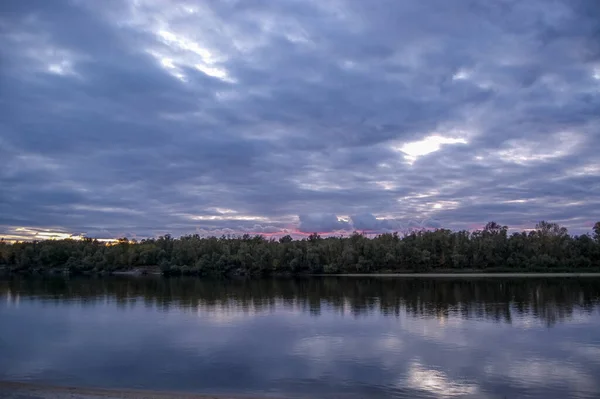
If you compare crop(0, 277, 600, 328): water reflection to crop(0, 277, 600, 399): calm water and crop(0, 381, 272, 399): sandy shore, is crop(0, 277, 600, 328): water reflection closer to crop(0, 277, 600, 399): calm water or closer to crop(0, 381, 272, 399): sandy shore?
crop(0, 277, 600, 399): calm water

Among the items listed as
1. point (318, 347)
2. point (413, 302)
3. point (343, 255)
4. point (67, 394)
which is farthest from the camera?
point (343, 255)

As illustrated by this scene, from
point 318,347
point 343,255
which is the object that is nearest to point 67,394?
point 318,347

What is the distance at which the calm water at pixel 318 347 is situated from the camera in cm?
2438

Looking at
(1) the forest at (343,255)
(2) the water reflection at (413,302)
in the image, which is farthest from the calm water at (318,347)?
(1) the forest at (343,255)

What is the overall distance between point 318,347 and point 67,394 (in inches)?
698

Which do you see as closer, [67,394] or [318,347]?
[67,394]

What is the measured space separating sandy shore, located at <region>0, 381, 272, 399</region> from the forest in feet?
380

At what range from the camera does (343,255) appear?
452 ft

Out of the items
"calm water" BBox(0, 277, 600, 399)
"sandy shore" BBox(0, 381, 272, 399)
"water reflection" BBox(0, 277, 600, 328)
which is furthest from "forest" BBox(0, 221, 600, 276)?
"sandy shore" BBox(0, 381, 272, 399)

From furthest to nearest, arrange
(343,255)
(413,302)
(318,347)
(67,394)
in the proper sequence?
(343,255) → (413,302) → (318,347) → (67,394)

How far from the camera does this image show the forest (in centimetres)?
12738

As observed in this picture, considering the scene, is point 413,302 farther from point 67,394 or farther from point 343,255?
point 343,255

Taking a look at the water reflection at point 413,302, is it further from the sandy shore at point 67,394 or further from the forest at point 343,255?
the forest at point 343,255

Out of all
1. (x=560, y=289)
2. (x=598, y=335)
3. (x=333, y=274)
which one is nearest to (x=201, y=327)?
(x=598, y=335)
